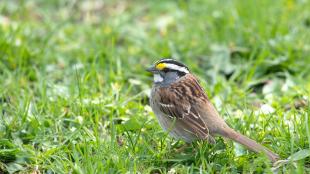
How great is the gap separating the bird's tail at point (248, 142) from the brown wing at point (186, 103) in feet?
0.57

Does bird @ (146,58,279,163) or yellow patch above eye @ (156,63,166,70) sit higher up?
yellow patch above eye @ (156,63,166,70)

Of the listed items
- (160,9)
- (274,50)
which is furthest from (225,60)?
(160,9)

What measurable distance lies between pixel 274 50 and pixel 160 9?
98.2 inches

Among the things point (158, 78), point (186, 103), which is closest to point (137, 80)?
point (158, 78)

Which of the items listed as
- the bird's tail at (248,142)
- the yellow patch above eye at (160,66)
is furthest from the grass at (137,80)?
the yellow patch above eye at (160,66)

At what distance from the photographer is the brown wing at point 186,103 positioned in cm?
559

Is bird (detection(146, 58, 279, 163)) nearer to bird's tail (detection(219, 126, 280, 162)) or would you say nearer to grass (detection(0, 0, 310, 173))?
bird's tail (detection(219, 126, 280, 162))

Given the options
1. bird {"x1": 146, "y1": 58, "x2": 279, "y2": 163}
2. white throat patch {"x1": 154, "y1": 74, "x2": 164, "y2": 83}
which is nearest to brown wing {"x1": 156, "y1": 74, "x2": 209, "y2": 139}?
bird {"x1": 146, "y1": 58, "x2": 279, "y2": 163}

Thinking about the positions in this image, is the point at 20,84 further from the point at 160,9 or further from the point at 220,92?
the point at 160,9

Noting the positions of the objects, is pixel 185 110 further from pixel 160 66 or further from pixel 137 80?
pixel 137 80

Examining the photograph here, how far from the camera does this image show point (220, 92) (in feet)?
23.6

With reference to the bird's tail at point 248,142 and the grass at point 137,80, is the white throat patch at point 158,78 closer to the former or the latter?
the grass at point 137,80

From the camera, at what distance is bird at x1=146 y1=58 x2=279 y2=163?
5457 mm

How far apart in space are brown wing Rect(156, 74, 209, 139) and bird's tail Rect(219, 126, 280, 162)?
0.57 ft
